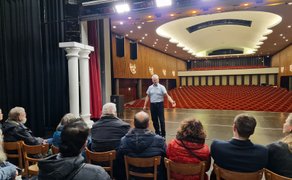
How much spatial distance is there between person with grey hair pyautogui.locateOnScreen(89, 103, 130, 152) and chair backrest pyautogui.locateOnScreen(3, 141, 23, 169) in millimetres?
922

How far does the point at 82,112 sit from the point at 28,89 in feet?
4.61

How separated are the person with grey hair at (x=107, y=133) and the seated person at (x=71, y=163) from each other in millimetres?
1175

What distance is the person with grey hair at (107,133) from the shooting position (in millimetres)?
2531

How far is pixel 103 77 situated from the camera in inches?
335

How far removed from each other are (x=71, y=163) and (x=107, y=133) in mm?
1287

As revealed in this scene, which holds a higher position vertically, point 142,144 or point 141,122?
point 141,122

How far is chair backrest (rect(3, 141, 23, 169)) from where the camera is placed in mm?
2709

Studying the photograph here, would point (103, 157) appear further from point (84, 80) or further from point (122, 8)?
point (84, 80)

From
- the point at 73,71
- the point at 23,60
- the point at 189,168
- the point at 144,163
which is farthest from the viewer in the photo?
the point at 73,71

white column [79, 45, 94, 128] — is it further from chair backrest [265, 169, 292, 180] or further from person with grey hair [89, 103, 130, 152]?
chair backrest [265, 169, 292, 180]

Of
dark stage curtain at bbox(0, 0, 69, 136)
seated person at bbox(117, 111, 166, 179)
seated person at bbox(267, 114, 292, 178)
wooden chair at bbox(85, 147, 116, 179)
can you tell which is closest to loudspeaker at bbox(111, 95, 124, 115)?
dark stage curtain at bbox(0, 0, 69, 136)

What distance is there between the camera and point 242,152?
182cm

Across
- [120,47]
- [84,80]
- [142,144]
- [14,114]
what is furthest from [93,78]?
[142,144]

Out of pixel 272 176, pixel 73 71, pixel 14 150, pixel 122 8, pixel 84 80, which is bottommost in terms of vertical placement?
pixel 14 150
